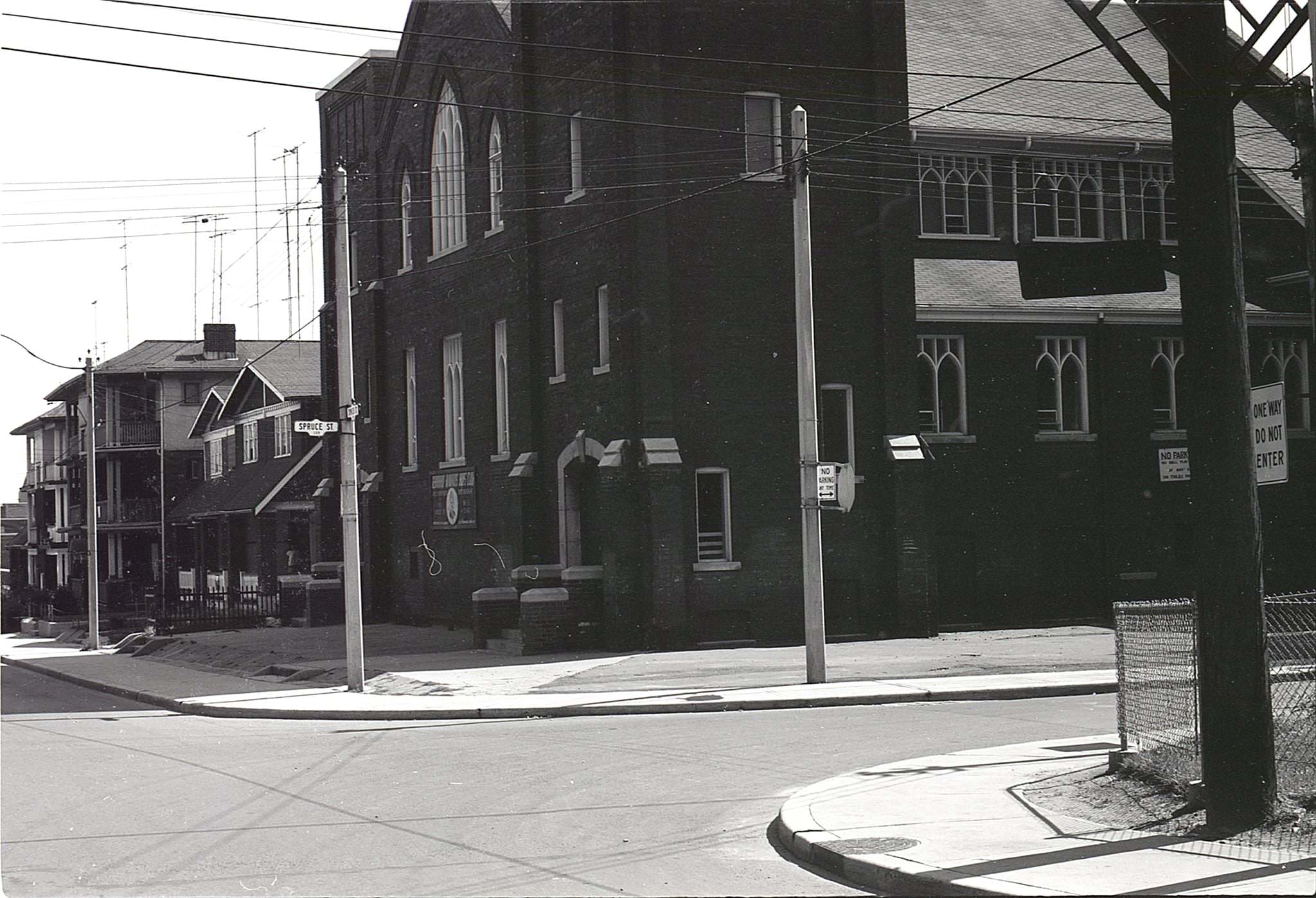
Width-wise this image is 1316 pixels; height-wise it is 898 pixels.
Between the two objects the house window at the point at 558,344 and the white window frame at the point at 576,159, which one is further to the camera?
the house window at the point at 558,344

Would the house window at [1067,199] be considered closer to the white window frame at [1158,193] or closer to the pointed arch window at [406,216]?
the white window frame at [1158,193]

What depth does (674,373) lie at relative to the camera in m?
26.4

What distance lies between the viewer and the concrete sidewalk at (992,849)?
25.7 feet

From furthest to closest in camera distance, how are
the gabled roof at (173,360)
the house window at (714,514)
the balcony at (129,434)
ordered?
the balcony at (129,434), the gabled roof at (173,360), the house window at (714,514)

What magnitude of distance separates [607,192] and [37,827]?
60.3ft

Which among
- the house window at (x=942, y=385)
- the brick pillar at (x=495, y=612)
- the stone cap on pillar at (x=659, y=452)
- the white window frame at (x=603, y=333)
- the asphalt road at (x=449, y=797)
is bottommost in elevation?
the asphalt road at (x=449, y=797)

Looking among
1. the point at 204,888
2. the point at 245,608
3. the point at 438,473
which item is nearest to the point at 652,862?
the point at 204,888

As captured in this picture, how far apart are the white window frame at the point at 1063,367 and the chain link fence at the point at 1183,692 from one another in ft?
54.9

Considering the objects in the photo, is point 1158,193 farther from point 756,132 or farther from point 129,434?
point 129,434

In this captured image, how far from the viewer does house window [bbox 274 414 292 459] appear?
160ft

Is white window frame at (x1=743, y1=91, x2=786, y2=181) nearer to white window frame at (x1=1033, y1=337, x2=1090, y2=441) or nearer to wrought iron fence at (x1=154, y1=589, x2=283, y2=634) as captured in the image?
white window frame at (x1=1033, y1=337, x2=1090, y2=441)

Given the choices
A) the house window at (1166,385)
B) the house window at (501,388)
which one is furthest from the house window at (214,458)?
the house window at (1166,385)

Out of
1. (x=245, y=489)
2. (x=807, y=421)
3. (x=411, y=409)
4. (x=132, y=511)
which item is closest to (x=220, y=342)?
(x=132, y=511)

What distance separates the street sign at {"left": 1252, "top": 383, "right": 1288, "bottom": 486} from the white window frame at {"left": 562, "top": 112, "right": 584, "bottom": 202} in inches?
765
